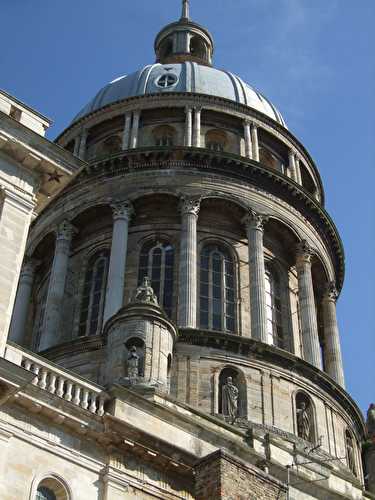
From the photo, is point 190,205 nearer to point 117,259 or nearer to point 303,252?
point 117,259

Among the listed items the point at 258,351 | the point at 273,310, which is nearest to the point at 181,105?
the point at 273,310

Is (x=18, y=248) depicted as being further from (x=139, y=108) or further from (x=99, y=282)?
(x=139, y=108)

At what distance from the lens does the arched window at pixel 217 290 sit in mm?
37219

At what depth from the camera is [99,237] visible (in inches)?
1597

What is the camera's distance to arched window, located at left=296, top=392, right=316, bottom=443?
34312mm

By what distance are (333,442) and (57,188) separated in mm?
15807

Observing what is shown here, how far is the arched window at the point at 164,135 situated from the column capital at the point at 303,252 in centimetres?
727

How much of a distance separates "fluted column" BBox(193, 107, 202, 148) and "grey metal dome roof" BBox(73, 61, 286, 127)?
1.39 metres

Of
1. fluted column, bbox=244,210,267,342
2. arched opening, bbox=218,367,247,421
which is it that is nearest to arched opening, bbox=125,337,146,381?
arched opening, bbox=218,367,247,421

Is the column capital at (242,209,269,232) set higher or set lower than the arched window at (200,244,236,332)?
higher

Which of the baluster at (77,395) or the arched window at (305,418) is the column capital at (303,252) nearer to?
the arched window at (305,418)

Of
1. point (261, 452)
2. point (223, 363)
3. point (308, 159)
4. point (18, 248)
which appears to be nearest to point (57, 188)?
point (18, 248)

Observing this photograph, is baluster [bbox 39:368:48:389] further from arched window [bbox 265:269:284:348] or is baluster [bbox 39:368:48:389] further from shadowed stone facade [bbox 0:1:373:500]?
arched window [bbox 265:269:284:348]

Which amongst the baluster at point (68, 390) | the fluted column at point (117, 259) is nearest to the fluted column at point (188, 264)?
the fluted column at point (117, 259)
